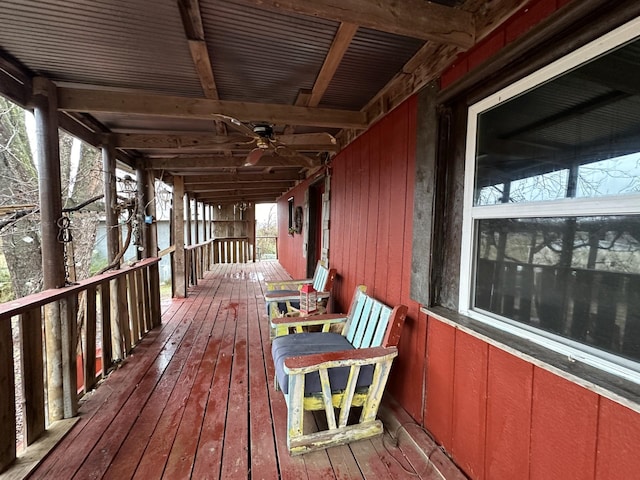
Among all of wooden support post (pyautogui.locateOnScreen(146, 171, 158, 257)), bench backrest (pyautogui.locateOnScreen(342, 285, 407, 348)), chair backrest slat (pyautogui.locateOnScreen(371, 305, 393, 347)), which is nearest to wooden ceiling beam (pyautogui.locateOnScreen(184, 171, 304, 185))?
wooden support post (pyautogui.locateOnScreen(146, 171, 158, 257))

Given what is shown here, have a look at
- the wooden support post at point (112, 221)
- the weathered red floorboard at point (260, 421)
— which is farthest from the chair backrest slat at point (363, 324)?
the wooden support post at point (112, 221)

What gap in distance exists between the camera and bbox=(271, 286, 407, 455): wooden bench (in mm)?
1524

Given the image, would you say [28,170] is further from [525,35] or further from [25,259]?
[525,35]

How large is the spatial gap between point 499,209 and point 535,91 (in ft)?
1.59

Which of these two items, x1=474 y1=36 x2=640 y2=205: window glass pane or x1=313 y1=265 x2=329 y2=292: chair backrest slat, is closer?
x1=474 y1=36 x2=640 y2=205: window glass pane

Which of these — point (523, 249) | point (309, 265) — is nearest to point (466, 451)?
point (523, 249)

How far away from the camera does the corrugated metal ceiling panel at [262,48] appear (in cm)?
135

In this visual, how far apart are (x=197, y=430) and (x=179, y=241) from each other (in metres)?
4.00

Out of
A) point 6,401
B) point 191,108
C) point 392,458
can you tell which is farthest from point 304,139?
point 6,401

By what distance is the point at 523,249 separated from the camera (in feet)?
3.94

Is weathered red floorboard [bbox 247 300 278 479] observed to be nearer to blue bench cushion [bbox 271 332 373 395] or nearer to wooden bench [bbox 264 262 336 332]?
blue bench cushion [bbox 271 332 373 395]

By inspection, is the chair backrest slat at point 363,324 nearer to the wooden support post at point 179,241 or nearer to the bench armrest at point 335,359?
the bench armrest at point 335,359

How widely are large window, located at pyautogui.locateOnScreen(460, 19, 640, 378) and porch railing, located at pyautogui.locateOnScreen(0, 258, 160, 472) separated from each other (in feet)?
7.85

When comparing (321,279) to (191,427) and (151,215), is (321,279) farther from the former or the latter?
(151,215)
